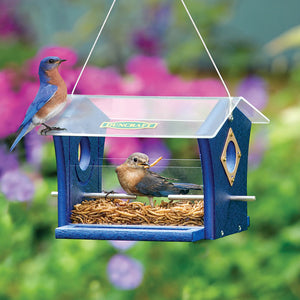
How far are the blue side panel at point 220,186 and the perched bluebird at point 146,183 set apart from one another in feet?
0.41

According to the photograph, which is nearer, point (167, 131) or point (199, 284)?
point (167, 131)

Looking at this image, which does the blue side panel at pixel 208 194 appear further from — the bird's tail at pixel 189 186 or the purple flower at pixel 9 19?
the purple flower at pixel 9 19

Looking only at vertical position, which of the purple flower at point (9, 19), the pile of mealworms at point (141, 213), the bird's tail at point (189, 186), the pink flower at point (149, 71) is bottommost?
the pile of mealworms at point (141, 213)

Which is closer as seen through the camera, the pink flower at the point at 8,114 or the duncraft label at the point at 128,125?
the duncraft label at the point at 128,125

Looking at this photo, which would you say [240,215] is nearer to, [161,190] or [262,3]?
[161,190]

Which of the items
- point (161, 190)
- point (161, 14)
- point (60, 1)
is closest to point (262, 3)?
Answer: point (161, 14)

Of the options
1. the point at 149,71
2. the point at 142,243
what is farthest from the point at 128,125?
the point at 149,71

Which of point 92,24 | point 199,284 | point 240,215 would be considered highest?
point 92,24

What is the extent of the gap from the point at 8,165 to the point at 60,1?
3.40m

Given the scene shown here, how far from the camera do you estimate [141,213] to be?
2713 millimetres

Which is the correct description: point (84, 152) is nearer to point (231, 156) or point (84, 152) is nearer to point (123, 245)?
point (231, 156)

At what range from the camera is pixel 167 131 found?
2475 millimetres

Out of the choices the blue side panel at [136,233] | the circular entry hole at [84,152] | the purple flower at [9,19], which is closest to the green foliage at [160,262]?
the circular entry hole at [84,152]

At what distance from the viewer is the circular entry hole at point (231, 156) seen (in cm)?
284
